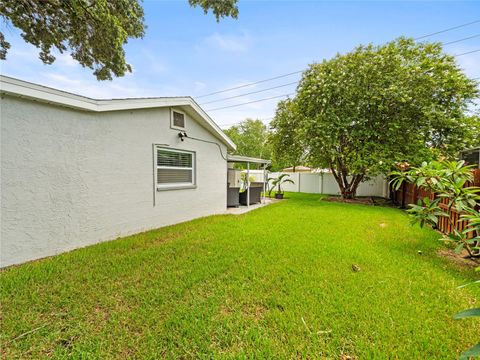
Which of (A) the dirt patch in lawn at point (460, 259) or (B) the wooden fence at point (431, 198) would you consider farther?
(B) the wooden fence at point (431, 198)

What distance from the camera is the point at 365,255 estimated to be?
430 centimetres

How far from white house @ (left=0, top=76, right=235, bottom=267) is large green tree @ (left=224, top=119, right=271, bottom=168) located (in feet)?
107

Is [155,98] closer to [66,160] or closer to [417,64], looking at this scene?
[66,160]

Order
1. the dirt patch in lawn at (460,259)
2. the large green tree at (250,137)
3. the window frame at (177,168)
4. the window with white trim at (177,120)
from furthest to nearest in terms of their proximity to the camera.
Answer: the large green tree at (250,137) < the window with white trim at (177,120) < the window frame at (177,168) < the dirt patch in lawn at (460,259)

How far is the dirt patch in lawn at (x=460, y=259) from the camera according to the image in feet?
13.0

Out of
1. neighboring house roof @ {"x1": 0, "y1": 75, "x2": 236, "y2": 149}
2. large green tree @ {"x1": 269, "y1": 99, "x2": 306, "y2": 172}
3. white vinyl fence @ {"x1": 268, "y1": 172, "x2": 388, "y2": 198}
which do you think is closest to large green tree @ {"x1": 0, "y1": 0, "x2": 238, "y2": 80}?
neighboring house roof @ {"x1": 0, "y1": 75, "x2": 236, "y2": 149}

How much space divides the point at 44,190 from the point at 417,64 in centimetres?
1530

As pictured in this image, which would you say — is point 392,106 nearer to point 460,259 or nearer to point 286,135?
point 286,135

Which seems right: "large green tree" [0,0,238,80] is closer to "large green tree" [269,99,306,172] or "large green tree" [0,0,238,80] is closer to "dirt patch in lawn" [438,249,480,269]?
"dirt patch in lawn" [438,249,480,269]

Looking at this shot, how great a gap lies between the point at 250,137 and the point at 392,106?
31.2 metres

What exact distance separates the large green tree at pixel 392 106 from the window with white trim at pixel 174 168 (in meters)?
6.87

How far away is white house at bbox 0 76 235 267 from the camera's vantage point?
374cm

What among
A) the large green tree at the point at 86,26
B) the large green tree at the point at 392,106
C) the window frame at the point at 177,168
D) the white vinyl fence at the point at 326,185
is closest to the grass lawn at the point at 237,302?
the window frame at the point at 177,168

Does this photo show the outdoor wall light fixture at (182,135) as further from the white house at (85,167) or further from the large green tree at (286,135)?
the large green tree at (286,135)
